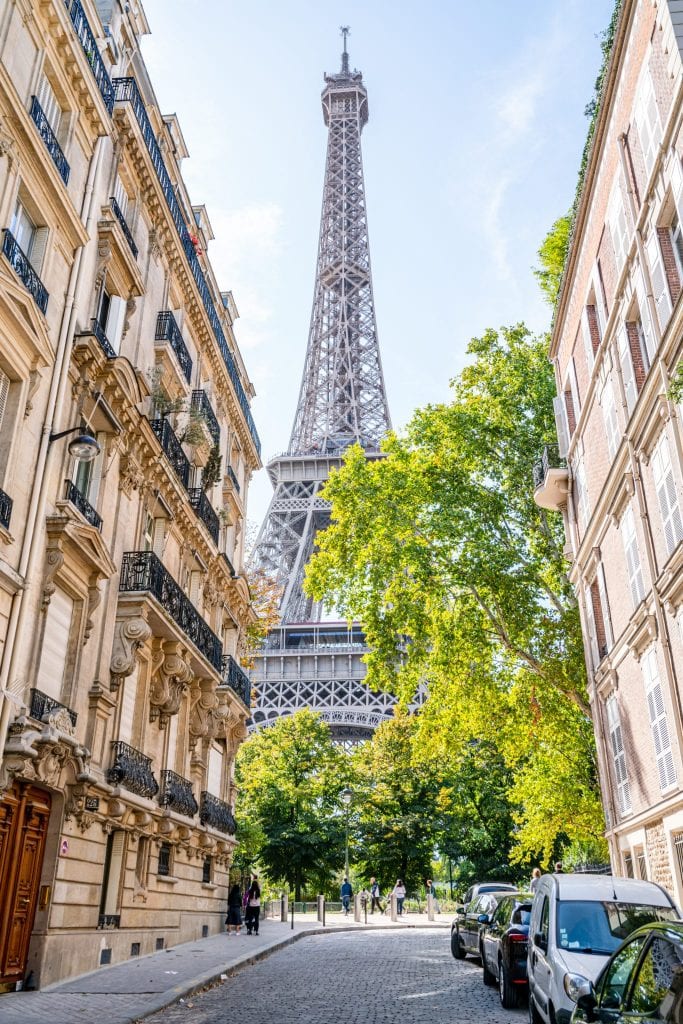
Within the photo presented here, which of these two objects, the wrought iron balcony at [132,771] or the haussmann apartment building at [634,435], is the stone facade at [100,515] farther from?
the haussmann apartment building at [634,435]

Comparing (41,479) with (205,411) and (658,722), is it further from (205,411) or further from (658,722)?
(658,722)

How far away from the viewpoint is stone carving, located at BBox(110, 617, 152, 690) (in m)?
16.6

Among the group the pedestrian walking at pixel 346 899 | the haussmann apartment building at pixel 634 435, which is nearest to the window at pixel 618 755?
the haussmann apartment building at pixel 634 435

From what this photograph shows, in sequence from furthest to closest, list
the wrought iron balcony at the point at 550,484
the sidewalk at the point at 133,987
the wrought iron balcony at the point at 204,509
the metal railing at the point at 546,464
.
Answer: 1. the metal railing at the point at 546,464
2. the wrought iron balcony at the point at 550,484
3. the wrought iron balcony at the point at 204,509
4. the sidewalk at the point at 133,987

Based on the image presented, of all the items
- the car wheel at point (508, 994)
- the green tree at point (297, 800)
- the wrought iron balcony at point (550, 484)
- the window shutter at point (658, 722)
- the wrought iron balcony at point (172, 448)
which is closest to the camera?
the car wheel at point (508, 994)

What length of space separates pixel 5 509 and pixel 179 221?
40.8 feet

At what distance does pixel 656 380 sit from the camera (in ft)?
50.4

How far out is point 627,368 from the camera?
18031 mm

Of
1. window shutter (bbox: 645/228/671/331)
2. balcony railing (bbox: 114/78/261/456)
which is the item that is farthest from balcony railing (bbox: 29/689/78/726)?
balcony railing (bbox: 114/78/261/456)

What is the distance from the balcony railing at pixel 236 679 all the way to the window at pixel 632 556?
460 inches

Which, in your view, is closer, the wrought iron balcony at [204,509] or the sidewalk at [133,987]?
the sidewalk at [133,987]

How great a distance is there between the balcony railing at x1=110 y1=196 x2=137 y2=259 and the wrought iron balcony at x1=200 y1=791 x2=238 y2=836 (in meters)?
13.3

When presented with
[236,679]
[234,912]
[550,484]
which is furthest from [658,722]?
[234,912]

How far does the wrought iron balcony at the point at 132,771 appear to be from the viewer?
16188 millimetres
